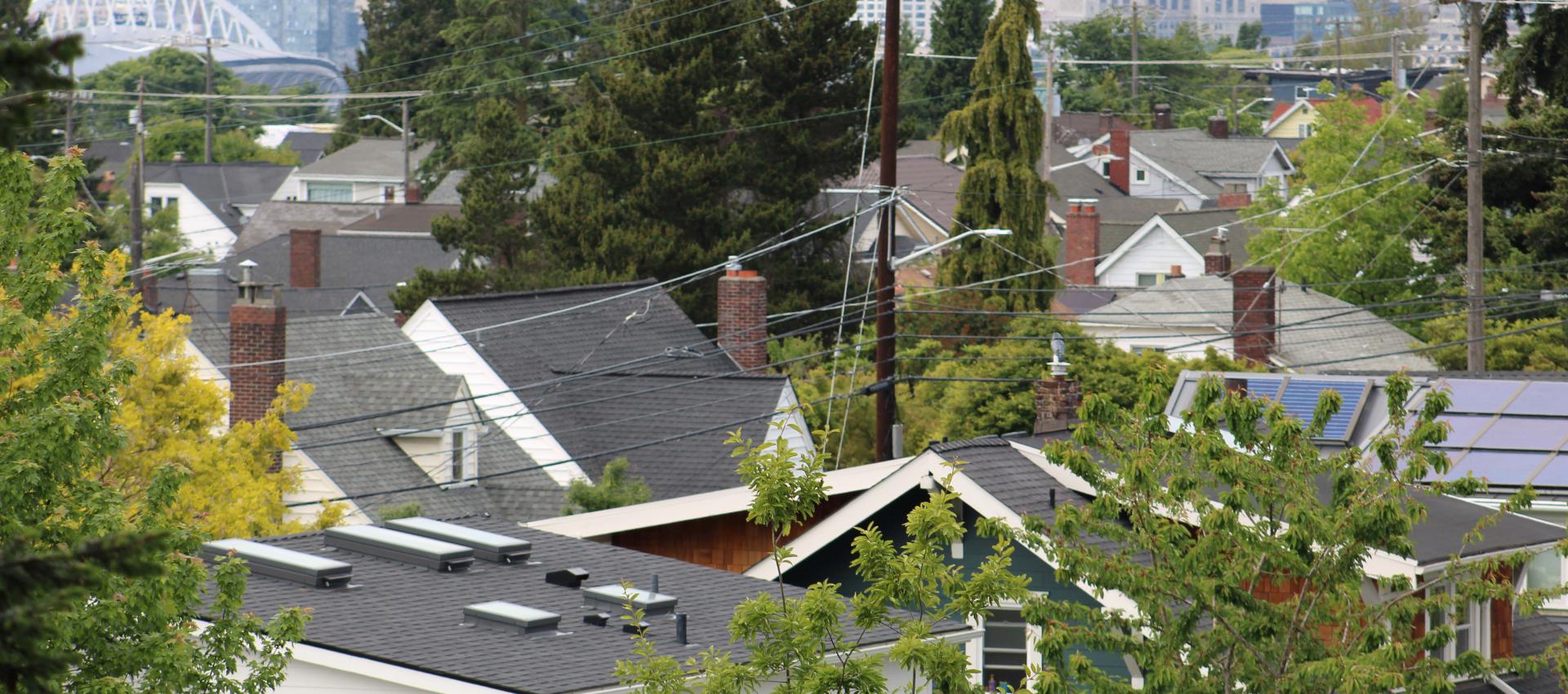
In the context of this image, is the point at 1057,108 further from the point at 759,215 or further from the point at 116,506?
the point at 116,506

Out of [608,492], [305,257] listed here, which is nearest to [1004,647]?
[608,492]

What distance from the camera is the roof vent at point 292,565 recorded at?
16078 millimetres

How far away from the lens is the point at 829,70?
59.1 metres

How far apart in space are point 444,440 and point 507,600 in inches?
705

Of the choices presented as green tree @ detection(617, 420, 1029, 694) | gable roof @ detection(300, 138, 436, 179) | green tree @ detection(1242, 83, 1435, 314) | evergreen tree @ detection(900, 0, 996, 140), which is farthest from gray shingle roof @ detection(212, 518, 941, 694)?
evergreen tree @ detection(900, 0, 996, 140)

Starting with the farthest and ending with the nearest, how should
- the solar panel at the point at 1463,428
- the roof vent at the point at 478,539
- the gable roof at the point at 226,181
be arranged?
the gable roof at the point at 226,181 < the solar panel at the point at 1463,428 < the roof vent at the point at 478,539

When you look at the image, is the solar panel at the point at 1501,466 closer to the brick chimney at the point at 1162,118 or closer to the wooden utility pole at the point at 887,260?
the wooden utility pole at the point at 887,260

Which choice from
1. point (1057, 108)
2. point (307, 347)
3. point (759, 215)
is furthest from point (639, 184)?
point (1057, 108)

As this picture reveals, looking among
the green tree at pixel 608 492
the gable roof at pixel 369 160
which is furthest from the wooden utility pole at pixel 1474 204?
the gable roof at pixel 369 160

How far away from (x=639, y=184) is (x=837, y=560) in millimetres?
38114

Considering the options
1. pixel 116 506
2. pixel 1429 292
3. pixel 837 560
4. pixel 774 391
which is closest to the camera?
pixel 116 506

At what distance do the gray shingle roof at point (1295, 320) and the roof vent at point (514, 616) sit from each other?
31034mm

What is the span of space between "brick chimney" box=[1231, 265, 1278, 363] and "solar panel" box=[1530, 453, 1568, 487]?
19.8 meters

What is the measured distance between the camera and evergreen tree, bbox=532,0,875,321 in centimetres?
5681
